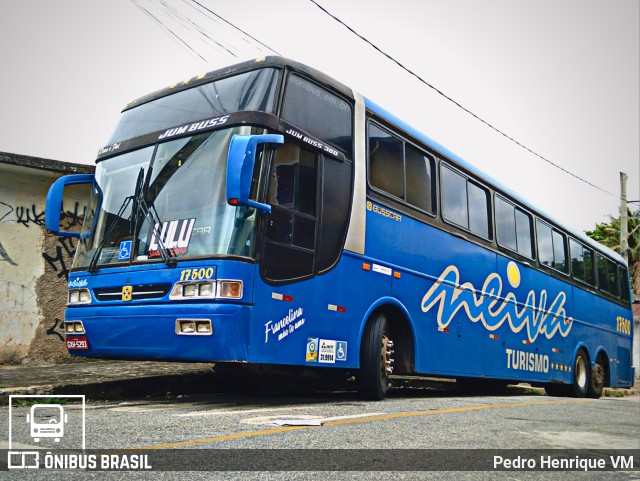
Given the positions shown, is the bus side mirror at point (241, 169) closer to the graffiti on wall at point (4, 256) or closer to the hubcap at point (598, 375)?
the graffiti on wall at point (4, 256)

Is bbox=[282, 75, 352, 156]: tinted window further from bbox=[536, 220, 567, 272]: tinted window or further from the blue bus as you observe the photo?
bbox=[536, 220, 567, 272]: tinted window

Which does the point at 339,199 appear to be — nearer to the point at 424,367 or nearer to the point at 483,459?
the point at 424,367

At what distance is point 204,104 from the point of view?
7266 mm

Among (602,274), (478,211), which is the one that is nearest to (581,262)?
(602,274)

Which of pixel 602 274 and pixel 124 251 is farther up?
pixel 602 274

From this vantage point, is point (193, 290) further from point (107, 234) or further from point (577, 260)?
point (577, 260)

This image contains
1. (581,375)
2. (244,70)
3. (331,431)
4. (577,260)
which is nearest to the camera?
(331,431)

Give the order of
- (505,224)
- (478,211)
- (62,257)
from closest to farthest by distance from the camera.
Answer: (478,211), (62,257), (505,224)

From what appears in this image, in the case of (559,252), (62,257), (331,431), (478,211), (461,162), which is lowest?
(331,431)

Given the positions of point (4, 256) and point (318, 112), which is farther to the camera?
point (4, 256)

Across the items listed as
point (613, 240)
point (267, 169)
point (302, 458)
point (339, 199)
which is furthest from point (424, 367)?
point (613, 240)

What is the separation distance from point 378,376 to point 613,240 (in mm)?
36432

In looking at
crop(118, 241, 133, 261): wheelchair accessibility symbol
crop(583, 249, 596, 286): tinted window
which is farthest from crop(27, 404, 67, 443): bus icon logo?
crop(583, 249, 596, 286): tinted window

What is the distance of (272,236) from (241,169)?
2.83 ft
